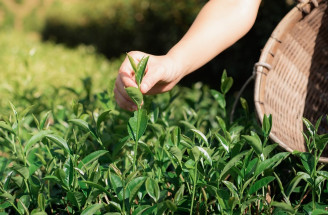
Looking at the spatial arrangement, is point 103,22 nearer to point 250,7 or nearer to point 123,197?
point 250,7

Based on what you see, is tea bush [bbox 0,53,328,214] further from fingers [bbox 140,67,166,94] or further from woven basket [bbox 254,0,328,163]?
woven basket [bbox 254,0,328,163]

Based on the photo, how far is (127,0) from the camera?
19.1ft

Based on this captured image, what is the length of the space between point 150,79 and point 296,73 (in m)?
0.82

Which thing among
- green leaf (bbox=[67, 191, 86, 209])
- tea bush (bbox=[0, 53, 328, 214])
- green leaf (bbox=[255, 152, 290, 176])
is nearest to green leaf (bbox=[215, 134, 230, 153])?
tea bush (bbox=[0, 53, 328, 214])

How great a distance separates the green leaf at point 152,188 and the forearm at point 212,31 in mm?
407

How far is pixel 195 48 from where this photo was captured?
4.45 feet

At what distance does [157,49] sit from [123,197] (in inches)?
179

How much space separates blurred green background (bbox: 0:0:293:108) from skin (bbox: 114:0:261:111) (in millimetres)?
909

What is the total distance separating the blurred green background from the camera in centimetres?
353

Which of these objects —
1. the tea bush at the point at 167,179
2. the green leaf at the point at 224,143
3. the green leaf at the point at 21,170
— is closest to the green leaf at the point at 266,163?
the tea bush at the point at 167,179

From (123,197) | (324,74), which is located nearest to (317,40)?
(324,74)

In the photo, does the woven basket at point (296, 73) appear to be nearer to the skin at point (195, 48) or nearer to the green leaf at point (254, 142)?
the skin at point (195, 48)

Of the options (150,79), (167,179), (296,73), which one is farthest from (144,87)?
(296,73)

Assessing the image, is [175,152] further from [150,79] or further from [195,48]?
[195,48]
